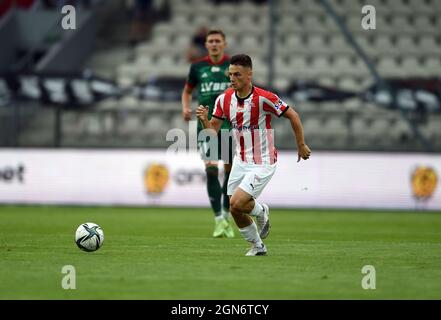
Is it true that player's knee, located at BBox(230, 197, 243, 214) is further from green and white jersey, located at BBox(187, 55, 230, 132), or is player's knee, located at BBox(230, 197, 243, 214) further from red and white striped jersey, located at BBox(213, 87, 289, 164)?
green and white jersey, located at BBox(187, 55, 230, 132)

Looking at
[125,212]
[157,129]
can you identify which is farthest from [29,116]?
[125,212]

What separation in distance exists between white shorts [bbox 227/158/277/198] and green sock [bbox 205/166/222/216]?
2.73m

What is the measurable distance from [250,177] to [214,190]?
328 centimetres

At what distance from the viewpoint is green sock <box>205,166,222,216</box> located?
14203 mm

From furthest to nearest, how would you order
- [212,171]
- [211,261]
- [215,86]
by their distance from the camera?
[215,86] → [212,171] → [211,261]

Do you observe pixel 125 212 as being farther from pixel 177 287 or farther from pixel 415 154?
pixel 177 287

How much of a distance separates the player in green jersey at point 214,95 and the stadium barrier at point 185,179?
Result: 7.22 metres

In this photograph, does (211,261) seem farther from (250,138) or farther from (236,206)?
(250,138)

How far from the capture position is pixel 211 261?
10516mm

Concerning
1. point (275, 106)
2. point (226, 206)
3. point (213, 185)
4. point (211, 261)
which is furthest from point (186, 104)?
point (211, 261)

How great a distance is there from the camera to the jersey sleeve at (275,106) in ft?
36.6

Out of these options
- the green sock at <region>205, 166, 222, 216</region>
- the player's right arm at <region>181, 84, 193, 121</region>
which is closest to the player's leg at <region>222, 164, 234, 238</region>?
the green sock at <region>205, 166, 222, 216</region>
